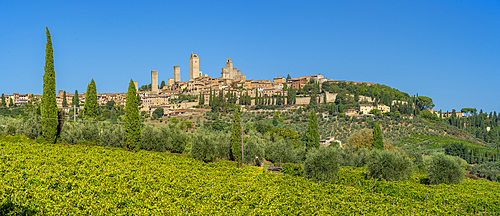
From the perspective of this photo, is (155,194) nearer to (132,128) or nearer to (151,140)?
(132,128)

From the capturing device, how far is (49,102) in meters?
24.1

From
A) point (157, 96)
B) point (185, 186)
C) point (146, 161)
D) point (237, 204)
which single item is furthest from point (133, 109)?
point (157, 96)

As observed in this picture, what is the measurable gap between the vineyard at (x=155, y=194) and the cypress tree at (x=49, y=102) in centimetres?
457

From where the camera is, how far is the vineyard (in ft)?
33.0

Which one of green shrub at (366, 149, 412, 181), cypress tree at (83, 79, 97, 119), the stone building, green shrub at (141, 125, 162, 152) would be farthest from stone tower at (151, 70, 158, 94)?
green shrub at (366, 149, 412, 181)

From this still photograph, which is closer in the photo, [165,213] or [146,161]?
[165,213]

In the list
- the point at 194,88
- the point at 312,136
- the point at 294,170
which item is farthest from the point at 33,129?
the point at 194,88

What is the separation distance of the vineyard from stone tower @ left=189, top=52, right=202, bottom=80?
101 metres

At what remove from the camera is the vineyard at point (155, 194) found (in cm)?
1005

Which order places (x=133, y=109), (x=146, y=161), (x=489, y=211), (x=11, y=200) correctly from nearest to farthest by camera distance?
(x=11, y=200), (x=489, y=211), (x=146, y=161), (x=133, y=109)

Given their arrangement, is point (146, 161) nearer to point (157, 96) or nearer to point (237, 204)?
point (237, 204)

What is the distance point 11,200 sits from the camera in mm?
9305

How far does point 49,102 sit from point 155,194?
52.3 feet

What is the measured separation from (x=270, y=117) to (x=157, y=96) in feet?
121
